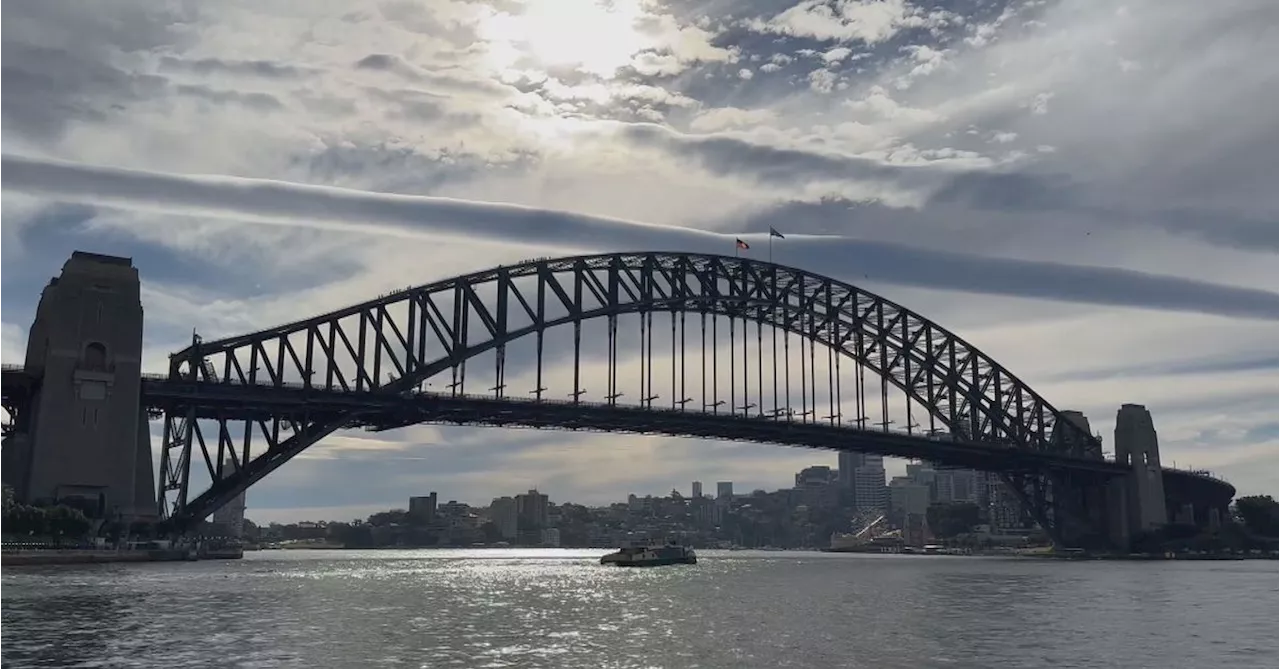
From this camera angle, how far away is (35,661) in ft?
100

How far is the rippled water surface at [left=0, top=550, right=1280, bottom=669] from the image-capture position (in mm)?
34000

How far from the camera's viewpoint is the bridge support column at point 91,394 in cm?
8300

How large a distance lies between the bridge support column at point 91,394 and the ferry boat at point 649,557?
154ft

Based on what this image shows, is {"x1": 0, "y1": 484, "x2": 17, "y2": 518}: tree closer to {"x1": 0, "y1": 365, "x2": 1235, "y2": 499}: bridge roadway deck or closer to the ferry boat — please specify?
{"x1": 0, "y1": 365, "x2": 1235, "y2": 499}: bridge roadway deck

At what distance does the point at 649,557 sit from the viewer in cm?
11712

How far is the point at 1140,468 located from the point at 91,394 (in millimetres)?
124442

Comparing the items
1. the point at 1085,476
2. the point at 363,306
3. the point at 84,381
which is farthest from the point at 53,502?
the point at 1085,476

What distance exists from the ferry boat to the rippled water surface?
41.7m

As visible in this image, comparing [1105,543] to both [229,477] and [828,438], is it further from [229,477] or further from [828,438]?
[229,477]

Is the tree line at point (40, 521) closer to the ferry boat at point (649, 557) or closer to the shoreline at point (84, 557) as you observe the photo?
the shoreline at point (84, 557)

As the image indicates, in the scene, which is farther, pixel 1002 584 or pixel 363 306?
pixel 363 306

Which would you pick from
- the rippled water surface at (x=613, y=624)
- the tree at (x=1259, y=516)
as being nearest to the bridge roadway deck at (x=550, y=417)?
the rippled water surface at (x=613, y=624)

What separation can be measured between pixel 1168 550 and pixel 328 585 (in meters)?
117

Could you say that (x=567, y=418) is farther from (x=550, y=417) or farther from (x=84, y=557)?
(x=84, y=557)
